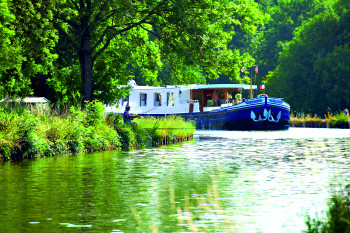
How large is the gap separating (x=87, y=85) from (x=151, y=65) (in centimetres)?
489

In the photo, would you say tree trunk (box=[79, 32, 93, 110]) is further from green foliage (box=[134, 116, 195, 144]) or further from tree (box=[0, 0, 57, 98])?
green foliage (box=[134, 116, 195, 144])

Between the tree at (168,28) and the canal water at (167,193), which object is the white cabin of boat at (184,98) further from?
the canal water at (167,193)

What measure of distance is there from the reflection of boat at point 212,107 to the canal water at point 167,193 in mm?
29255

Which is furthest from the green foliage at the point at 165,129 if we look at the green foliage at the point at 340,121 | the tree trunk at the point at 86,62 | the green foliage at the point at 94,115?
the green foliage at the point at 340,121

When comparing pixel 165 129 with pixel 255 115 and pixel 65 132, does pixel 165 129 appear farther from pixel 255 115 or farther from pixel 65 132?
pixel 255 115

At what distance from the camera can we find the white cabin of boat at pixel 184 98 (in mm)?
57219

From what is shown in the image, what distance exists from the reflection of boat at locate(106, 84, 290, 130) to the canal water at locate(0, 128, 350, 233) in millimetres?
29255

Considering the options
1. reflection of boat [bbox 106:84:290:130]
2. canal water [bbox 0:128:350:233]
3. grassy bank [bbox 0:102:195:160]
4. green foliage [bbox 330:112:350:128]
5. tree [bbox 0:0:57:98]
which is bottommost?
canal water [bbox 0:128:350:233]

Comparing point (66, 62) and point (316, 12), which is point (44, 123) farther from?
point (316, 12)

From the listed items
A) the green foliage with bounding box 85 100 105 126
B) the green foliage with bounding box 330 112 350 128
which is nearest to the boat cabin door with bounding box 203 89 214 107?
the green foliage with bounding box 330 112 350 128

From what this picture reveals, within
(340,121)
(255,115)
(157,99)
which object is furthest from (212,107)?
(340,121)

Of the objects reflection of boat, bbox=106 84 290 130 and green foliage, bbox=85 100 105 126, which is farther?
reflection of boat, bbox=106 84 290 130

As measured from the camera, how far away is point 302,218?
10.8 metres

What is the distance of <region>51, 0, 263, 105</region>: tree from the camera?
31.4 meters
